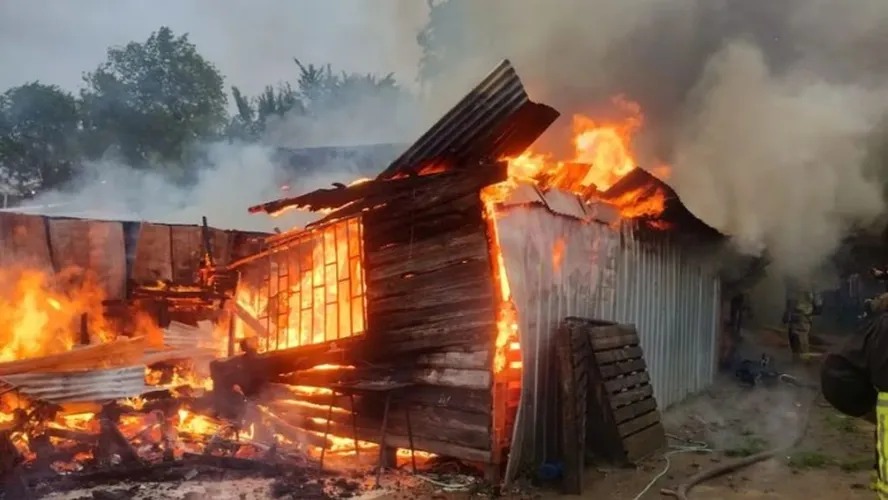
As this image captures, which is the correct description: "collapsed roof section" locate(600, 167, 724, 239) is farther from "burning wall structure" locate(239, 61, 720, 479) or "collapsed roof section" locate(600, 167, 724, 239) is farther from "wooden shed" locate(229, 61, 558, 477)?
"wooden shed" locate(229, 61, 558, 477)

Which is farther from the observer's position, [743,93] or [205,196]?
[205,196]

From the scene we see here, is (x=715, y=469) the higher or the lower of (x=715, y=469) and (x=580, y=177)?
the lower

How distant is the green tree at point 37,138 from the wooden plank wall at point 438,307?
64.3 ft

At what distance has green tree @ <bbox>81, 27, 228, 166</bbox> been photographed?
25062 millimetres

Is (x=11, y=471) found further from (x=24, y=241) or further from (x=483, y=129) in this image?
(x=483, y=129)

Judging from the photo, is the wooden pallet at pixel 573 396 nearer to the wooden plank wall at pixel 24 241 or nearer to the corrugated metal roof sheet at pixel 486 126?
the corrugated metal roof sheet at pixel 486 126

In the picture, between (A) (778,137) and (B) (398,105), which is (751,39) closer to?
(A) (778,137)

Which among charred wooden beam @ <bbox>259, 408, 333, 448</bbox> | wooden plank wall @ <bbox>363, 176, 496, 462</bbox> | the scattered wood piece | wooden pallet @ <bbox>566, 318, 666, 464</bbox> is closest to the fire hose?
wooden pallet @ <bbox>566, 318, 666, 464</bbox>

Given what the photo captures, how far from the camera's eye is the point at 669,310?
1165 centimetres

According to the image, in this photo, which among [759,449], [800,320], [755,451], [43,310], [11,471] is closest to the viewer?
[11,471]

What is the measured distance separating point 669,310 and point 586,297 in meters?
3.30

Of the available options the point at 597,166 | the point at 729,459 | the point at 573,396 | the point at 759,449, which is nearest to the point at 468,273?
the point at 573,396

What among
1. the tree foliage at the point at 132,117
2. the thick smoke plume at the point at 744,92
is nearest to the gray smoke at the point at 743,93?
the thick smoke plume at the point at 744,92

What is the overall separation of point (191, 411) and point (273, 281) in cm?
197
